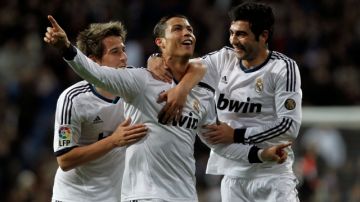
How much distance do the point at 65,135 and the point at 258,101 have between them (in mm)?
1462

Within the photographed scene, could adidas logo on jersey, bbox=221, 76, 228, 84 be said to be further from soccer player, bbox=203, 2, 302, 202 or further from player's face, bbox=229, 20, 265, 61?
player's face, bbox=229, 20, 265, 61

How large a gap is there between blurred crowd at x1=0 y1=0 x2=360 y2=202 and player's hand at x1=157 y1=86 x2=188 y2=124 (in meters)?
5.59

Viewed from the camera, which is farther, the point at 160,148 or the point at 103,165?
the point at 103,165

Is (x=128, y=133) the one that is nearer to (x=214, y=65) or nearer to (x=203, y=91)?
(x=203, y=91)

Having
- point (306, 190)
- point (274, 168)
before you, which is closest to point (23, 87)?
point (306, 190)

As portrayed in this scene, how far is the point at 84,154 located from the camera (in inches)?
265

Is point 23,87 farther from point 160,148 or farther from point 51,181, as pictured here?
point 160,148

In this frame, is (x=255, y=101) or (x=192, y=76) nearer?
(x=192, y=76)

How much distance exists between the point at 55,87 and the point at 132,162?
7390 mm

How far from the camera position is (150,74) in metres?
6.56

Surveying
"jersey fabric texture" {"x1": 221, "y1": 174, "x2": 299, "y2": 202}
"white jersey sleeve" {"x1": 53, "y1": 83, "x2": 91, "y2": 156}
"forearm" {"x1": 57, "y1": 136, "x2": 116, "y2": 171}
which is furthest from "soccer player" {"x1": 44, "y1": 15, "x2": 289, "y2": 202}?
"jersey fabric texture" {"x1": 221, "y1": 174, "x2": 299, "y2": 202}

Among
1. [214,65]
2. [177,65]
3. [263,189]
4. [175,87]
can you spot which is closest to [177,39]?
[177,65]

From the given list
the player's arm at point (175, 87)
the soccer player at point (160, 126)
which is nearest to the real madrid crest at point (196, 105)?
the soccer player at point (160, 126)

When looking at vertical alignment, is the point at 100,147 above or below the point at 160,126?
below
